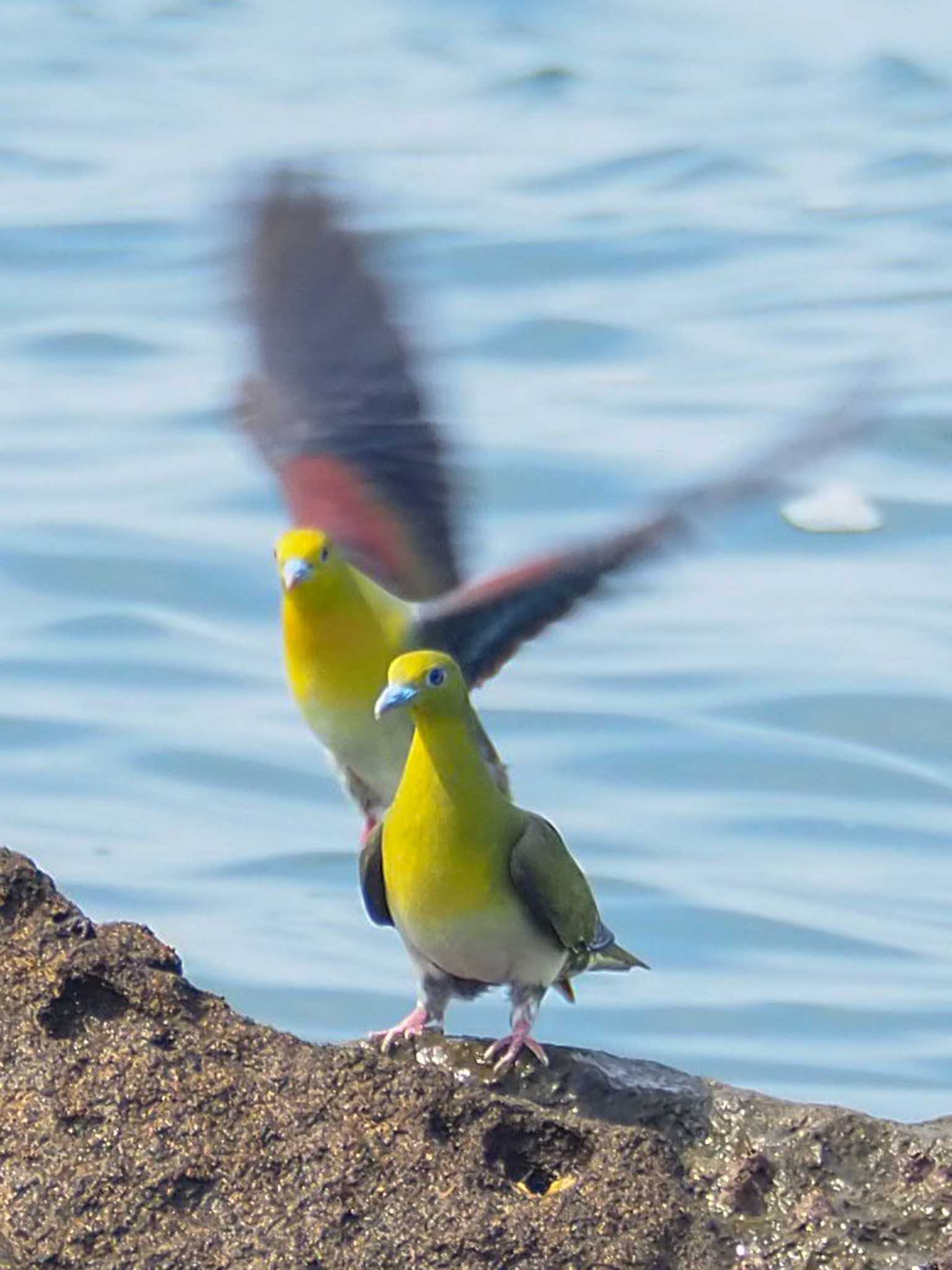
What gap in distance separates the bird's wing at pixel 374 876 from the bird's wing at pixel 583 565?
1.21 meters

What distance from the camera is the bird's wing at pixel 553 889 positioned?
6.05 meters

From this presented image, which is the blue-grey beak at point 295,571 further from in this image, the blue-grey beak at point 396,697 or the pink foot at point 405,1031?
the pink foot at point 405,1031

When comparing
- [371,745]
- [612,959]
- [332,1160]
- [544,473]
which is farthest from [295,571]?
[544,473]

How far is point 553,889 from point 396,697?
55 cm

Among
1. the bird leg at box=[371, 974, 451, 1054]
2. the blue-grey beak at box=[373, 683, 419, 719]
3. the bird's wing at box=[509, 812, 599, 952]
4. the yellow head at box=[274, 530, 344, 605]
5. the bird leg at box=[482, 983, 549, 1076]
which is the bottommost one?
the bird leg at box=[371, 974, 451, 1054]

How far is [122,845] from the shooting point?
34.8 ft

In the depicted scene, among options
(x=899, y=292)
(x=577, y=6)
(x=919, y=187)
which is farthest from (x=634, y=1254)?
(x=577, y=6)

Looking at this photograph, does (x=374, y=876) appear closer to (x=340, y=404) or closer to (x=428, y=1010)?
(x=428, y=1010)

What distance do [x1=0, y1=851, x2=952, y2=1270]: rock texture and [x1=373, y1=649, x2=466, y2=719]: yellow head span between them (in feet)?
3.98

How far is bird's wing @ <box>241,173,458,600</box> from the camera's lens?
8.36 m

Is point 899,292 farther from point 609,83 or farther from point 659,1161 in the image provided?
point 659,1161

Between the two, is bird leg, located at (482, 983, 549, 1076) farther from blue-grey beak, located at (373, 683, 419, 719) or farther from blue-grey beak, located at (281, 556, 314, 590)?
blue-grey beak, located at (281, 556, 314, 590)

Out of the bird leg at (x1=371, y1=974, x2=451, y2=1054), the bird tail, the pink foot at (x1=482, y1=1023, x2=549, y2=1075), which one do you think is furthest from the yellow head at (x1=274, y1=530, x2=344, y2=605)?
the pink foot at (x1=482, y1=1023, x2=549, y2=1075)

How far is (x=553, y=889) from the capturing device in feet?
19.9
